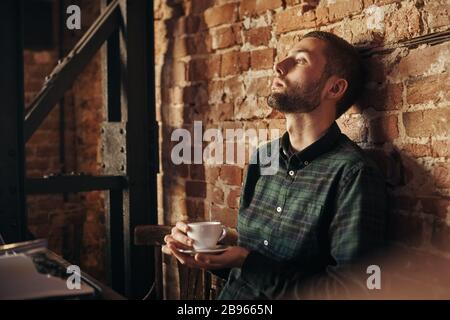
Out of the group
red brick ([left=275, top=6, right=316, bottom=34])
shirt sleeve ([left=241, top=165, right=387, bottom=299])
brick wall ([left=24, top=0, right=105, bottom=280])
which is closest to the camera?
shirt sleeve ([left=241, top=165, right=387, bottom=299])

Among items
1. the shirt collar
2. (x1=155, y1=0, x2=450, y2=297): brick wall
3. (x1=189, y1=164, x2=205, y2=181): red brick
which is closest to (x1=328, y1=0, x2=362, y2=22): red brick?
(x1=155, y1=0, x2=450, y2=297): brick wall

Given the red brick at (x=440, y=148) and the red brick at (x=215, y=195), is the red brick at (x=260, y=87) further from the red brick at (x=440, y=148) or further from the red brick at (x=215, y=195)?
the red brick at (x=440, y=148)

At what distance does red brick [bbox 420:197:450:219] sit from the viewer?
127 cm

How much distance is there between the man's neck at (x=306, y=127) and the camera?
1.46 metres

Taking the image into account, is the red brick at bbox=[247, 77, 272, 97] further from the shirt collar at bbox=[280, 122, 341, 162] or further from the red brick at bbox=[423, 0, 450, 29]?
the red brick at bbox=[423, 0, 450, 29]

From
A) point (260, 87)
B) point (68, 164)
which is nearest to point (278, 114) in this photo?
point (260, 87)

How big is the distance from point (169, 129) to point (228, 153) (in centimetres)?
37

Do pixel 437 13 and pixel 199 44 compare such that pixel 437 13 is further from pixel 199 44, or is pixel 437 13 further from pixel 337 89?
pixel 199 44

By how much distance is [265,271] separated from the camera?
132cm

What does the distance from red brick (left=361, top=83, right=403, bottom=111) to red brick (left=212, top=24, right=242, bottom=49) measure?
0.56 m

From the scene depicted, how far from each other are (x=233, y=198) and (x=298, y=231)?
0.56 m

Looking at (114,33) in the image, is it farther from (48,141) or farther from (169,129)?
(48,141)

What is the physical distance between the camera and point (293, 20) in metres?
1.67

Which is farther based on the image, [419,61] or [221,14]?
[221,14]
